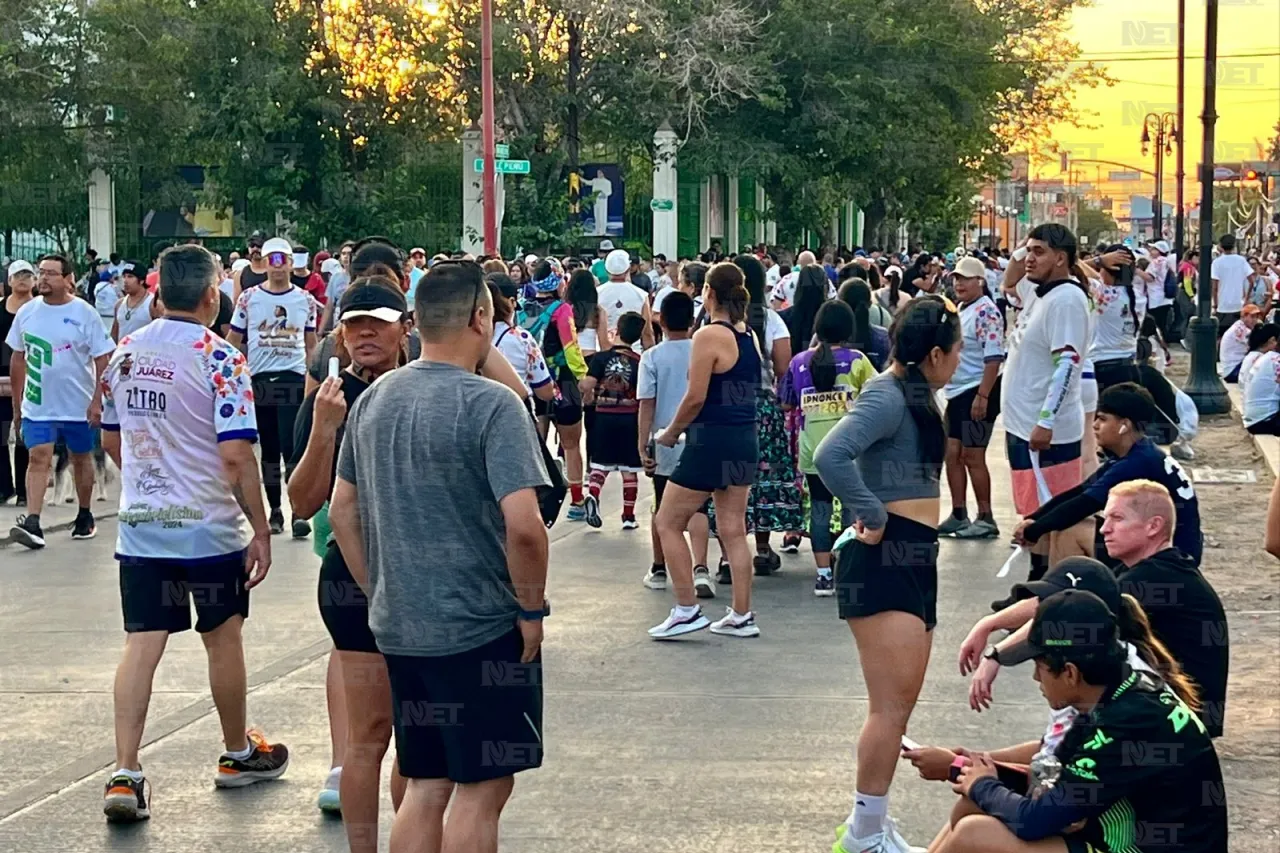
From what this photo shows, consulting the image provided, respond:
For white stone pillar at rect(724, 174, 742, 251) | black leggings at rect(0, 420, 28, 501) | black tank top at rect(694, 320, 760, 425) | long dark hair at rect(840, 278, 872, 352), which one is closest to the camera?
black tank top at rect(694, 320, 760, 425)

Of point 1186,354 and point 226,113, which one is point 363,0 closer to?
point 226,113

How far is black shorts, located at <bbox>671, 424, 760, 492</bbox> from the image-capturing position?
29.6 feet

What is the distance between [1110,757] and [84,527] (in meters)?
9.49

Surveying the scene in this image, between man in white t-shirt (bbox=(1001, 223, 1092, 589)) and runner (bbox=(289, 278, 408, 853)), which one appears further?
man in white t-shirt (bbox=(1001, 223, 1092, 589))

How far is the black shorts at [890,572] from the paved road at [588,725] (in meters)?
0.83

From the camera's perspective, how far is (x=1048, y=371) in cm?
951

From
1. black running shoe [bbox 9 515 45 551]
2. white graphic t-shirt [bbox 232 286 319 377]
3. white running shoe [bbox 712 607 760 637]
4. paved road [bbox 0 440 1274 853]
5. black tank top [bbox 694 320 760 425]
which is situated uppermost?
white graphic t-shirt [bbox 232 286 319 377]

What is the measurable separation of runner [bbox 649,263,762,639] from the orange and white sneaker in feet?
9.17

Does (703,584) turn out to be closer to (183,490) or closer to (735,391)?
(735,391)

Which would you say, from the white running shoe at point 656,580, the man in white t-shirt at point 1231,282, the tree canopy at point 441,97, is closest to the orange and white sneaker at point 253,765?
the white running shoe at point 656,580

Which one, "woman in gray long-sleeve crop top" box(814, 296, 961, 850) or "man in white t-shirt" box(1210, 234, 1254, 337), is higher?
"man in white t-shirt" box(1210, 234, 1254, 337)

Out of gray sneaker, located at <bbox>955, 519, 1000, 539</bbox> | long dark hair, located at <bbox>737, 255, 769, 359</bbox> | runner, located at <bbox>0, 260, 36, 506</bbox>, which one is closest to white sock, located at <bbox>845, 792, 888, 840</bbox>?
long dark hair, located at <bbox>737, 255, 769, 359</bbox>

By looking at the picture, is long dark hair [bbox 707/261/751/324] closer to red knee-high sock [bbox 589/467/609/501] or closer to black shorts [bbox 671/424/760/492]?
black shorts [bbox 671/424/760/492]

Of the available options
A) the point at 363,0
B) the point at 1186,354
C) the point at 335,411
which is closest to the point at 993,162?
the point at 1186,354
